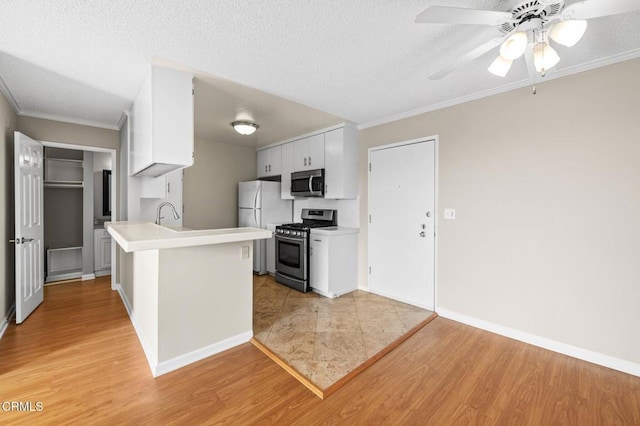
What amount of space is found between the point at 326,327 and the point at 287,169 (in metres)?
2.82

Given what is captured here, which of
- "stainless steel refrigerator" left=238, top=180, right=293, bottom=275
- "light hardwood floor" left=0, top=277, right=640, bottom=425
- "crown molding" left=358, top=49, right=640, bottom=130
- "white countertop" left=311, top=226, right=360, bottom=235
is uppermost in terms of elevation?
"crown molding" left=358, top=49, right=640, bottom=130

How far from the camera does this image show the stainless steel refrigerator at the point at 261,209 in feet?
15.3

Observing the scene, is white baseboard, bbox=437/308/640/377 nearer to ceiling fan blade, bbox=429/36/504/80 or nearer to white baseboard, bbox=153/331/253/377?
white baseboard, bbox=153/331/253/377

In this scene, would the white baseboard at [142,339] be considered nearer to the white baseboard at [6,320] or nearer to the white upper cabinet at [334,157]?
the white baseboard at [6,320]

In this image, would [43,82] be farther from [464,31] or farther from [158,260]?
[464,31]

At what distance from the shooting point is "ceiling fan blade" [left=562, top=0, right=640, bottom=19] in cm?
121

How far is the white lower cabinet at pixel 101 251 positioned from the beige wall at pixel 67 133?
1.53m

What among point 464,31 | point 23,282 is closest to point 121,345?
point 23,282

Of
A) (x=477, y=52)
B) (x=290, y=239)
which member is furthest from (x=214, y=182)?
(x=477, y=52)

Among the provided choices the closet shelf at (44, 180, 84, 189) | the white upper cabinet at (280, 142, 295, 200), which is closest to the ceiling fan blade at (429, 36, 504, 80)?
the white upper cabinet at (280, 142, 295, 200)

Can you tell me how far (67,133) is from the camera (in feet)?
12.0

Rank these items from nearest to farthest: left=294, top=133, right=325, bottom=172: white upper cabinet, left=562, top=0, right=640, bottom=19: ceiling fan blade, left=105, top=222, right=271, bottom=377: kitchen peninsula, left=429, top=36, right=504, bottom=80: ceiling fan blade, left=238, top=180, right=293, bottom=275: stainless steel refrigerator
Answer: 1. left=562, top=0, right=640, bottom=19: ceiling fan blade
2. left=429, top=36, right=504, bottom=80: ceiling fan blade
3. left=105, top=222, right=271, bottom=377: kitchen peninsula
4. left=294, top=133, right=325, bottom=172: white upper cabinet
5. left=238, top=180, right=293, bottom=275: stainless steel refrigerator

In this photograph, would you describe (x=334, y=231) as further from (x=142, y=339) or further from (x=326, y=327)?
(x=142, y=339)

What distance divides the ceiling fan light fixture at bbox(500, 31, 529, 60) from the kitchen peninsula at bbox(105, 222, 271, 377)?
6.45 ft
